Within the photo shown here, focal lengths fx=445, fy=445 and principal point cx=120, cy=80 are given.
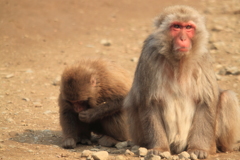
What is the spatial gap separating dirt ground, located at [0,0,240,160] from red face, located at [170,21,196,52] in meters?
0.66

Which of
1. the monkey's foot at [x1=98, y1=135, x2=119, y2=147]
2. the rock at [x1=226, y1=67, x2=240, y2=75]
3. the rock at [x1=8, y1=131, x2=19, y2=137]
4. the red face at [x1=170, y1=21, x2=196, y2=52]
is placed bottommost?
the monkey's foot at [x1=98, y1=135, x2=119, y2=147]

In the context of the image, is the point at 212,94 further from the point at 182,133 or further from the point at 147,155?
the point at 147,155

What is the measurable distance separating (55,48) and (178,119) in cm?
713

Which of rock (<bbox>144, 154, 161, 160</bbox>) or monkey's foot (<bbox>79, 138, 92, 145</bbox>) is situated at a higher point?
rock (<bbox>144, 154, 161, 160</bbox>)

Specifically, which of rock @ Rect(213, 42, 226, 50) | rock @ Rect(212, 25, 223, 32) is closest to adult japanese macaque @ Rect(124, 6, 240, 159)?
rock @ Rect(213, 42, 226, 50)

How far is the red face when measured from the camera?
17.4 ft

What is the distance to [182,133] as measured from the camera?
5.77 m

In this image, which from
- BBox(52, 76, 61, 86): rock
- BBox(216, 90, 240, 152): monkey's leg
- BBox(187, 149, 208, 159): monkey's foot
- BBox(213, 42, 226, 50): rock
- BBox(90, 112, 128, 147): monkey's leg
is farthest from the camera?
BBox(213, 42, 226, 50): rock

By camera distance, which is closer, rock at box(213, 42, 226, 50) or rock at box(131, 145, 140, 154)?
rock at box(131, 145, 140, 154)

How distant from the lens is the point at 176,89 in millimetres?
5645

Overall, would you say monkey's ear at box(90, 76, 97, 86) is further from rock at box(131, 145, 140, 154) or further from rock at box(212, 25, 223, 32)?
rock at box(212, 25, 223, 32)

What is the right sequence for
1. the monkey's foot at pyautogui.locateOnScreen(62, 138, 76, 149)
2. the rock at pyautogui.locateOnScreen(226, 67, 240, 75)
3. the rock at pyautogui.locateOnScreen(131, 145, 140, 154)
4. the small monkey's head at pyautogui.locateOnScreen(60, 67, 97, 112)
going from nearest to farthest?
the rock at pyautogui.locateOnScreen(131, 145, 140, 154), the monkey's foot at pyautogui.locateOnScreen(62, 138, 76, 149), the small monkey's head at pyautogui.locateOnScreen(60, 67, 97, 112), the rock at pyautogui.locateOnScreen(226, 67, 240, 75)

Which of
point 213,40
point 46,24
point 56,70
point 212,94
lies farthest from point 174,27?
point 46,24

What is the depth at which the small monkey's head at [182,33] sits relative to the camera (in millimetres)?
5309
